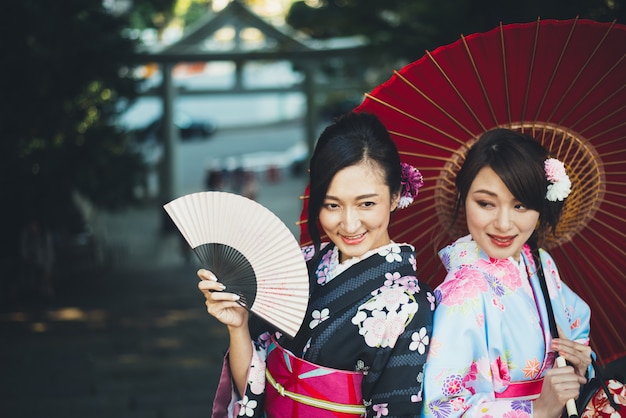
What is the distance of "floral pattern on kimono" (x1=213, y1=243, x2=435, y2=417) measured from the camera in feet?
7.83

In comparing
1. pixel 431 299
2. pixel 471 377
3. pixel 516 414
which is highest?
pixel 431 299

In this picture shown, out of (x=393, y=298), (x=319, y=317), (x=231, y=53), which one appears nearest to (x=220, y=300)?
(x=319, y=317)

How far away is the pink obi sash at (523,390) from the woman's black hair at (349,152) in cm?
73

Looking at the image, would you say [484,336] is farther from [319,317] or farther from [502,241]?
[319,317]

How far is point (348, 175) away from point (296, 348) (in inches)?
23.7

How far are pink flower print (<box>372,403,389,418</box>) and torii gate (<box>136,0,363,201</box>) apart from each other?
405 inches

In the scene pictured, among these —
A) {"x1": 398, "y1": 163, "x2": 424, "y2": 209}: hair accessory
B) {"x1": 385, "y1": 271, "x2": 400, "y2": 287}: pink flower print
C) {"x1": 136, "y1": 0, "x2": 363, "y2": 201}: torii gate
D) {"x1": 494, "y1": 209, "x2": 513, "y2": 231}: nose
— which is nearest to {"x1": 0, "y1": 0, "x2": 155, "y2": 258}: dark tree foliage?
{"x1": 136, "y1": 0, "x2": 363, "y2": 201}: torii gate

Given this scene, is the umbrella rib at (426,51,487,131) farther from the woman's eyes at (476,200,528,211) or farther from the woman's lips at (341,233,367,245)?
the woman's lips at (341,233,367,245)

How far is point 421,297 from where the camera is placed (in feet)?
8.13

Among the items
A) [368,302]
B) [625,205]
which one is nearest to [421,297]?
[368,302]

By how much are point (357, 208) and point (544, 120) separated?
0.80m

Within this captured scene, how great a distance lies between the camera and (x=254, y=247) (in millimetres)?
2393

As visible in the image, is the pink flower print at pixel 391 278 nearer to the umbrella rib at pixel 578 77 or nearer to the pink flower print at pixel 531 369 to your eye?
the pink flower print at pixel 531 369

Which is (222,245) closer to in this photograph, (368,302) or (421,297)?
(368,302)
